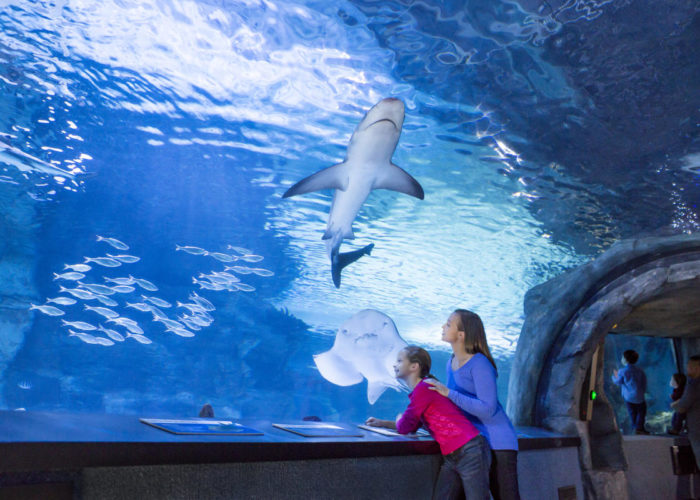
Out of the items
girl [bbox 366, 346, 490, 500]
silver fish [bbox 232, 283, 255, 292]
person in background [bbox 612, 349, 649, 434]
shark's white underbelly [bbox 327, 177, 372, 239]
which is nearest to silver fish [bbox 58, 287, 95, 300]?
silver fish [bbox 232, 283, 255, 292]

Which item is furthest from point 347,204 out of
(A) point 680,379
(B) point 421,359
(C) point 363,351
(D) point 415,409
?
(A) point 680,379

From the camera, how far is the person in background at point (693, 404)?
725cm

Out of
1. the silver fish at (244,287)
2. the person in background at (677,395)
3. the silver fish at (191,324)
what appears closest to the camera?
the person in background at (677,395)

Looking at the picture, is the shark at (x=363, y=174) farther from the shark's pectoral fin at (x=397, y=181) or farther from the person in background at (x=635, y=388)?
the person in background at (x=635, y=388)

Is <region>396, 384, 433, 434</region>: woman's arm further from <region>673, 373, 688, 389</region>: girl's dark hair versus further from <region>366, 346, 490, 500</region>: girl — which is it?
<region>673, 373, 688, 389</region>: girl's dark hair

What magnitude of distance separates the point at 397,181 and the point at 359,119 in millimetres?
1257

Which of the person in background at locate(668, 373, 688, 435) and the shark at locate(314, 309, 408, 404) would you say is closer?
→ the person in background at locate(668, 373, 688, 435)

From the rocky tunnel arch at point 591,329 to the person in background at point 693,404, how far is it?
112cm

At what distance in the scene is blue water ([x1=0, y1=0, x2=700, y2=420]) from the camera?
5.43 m

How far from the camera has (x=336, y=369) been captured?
34.4ft

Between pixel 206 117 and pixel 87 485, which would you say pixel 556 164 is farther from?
pixel 87 485

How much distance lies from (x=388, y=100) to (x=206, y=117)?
4.73 m

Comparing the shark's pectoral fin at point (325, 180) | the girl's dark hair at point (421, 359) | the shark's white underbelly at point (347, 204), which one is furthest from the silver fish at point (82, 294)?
the girl's dark hair at point (421, 359)

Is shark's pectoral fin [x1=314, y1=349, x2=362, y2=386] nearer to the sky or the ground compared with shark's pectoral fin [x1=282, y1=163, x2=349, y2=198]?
nearer to the ground
